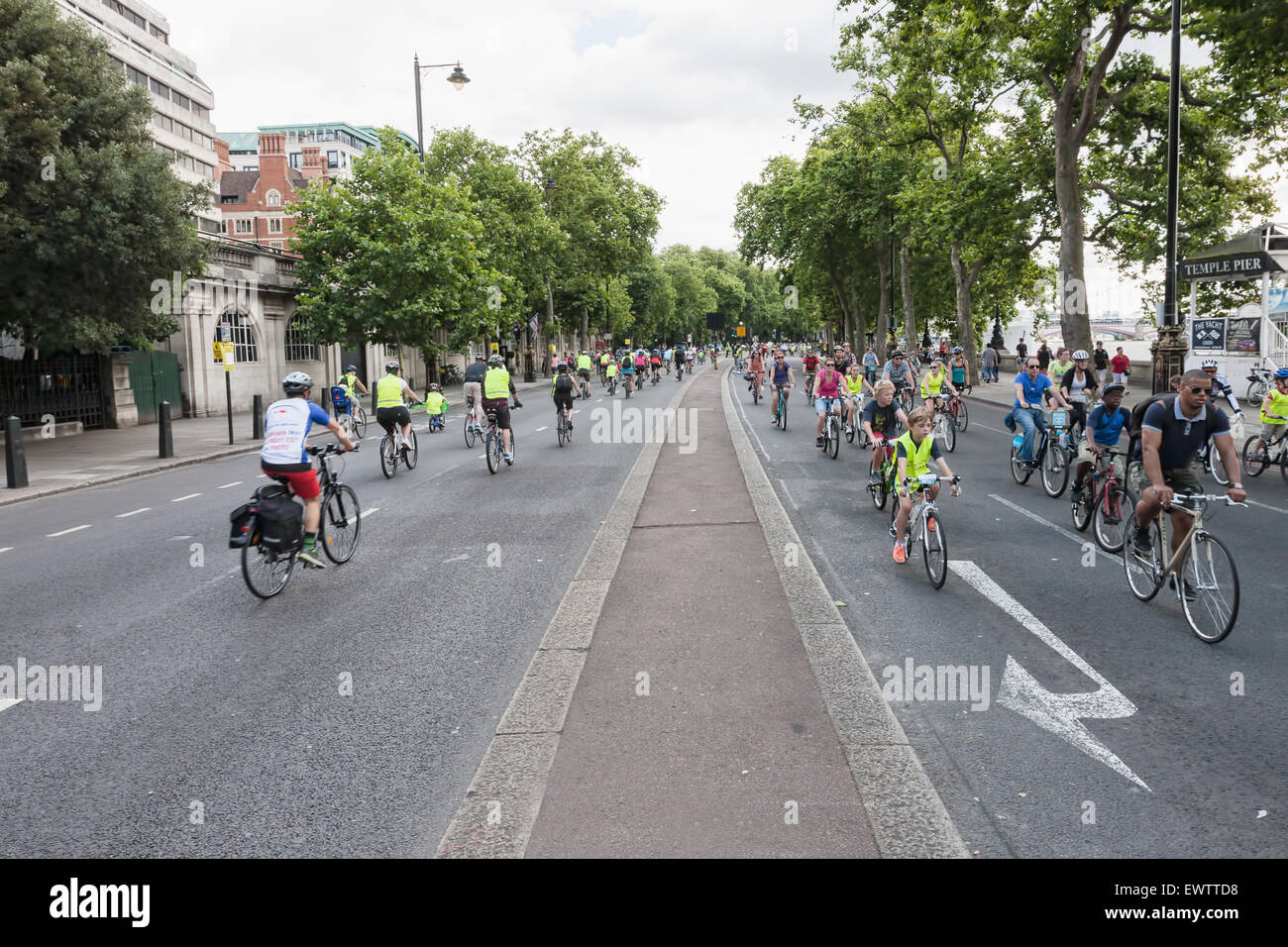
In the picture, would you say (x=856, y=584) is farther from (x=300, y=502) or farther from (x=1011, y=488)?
(x=1011, y=488)

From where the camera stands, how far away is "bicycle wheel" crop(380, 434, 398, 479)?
53.0 ft

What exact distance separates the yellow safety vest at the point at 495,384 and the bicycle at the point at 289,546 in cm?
648

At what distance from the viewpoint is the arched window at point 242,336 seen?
118 feet

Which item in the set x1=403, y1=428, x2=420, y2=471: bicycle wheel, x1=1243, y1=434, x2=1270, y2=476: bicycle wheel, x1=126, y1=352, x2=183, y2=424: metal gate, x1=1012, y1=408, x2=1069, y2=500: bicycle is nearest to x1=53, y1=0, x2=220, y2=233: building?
x1=126, y1=352, x2=183, y2=424: metal gate

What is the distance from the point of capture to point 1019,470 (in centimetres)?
1399

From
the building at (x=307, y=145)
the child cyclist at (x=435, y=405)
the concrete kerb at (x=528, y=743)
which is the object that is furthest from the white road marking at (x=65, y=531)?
the building at (x=307, y=145)

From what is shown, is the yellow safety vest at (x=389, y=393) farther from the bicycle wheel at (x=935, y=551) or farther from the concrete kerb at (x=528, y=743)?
the bicycle wheel at (x=935, y=551)

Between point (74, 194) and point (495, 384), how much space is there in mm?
11150

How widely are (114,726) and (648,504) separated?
26.0 ft

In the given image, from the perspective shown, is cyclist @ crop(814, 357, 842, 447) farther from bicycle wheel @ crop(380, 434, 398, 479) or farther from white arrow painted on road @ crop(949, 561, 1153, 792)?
white arrow painted on road @ crop(949, 561, 1153, 792)

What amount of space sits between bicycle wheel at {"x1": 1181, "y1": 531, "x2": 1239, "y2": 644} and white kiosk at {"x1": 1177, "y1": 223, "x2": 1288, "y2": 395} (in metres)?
20.1

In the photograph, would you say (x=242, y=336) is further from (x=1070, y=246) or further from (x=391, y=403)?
(x=1070, y=246)
